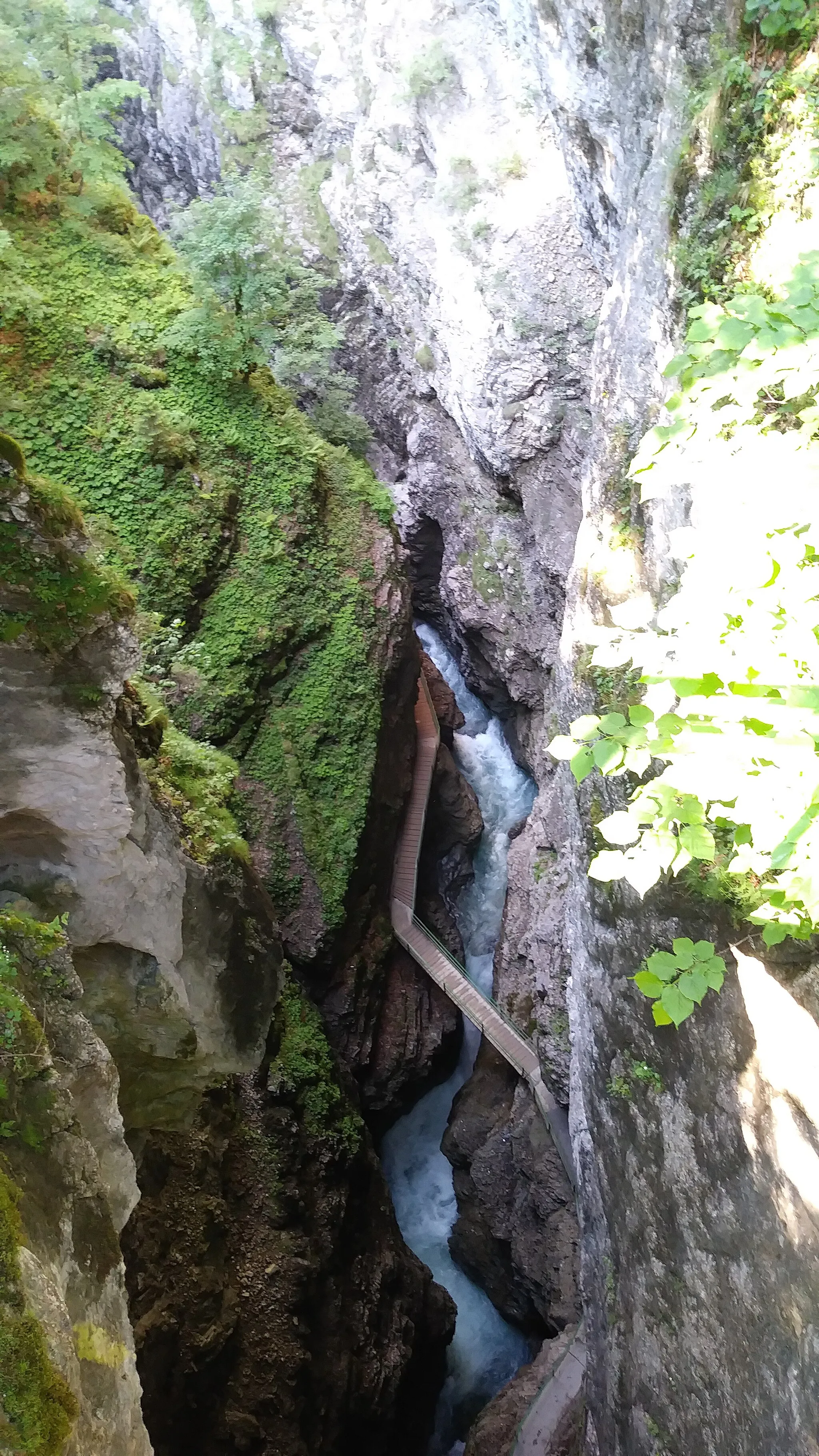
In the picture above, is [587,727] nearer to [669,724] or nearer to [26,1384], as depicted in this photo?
[669,724]

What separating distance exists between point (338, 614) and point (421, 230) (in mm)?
7811

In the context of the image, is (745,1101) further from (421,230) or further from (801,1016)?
(421,230)

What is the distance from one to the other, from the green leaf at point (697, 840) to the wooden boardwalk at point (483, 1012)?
296 inches

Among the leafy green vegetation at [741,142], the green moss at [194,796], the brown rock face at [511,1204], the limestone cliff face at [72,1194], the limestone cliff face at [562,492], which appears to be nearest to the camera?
the limestone cliff face at [72,1194]

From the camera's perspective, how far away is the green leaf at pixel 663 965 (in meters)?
2.50

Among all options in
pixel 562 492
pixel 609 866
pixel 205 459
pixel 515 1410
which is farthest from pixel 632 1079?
pixel 562 492

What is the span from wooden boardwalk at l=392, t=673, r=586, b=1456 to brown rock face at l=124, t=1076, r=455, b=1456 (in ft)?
5.35

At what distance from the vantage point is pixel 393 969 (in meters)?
11.8

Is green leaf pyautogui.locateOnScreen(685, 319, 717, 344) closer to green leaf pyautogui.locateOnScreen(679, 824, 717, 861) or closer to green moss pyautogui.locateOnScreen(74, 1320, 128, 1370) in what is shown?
green leaf pyautogui.locateOnScreen(679, 824, 717, 861)

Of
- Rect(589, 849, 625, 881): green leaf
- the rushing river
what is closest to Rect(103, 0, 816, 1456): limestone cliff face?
Rect(589, 849, 625, 881): green leaf

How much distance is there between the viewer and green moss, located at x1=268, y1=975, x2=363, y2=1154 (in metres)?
8.71

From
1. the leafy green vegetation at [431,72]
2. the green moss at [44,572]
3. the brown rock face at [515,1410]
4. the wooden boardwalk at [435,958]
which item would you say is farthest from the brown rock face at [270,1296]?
the leafy green vegetation at [431,72]

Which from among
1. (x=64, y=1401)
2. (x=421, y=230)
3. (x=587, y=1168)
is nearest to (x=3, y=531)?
(x=64, y=1401)

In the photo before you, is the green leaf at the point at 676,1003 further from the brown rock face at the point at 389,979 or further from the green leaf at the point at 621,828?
the brown rock face at the point at 389,979
